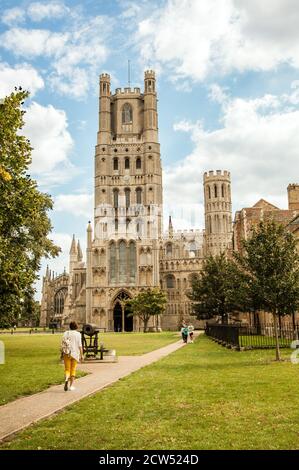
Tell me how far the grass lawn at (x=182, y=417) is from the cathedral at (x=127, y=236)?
63.5m

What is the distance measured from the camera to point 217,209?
348 ft

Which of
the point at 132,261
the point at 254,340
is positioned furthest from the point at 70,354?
the point at 132,261

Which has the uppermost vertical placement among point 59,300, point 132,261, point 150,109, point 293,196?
point 150,109

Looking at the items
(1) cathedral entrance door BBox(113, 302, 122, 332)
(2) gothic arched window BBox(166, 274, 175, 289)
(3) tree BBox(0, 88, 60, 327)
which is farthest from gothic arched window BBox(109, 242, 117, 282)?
(3) tree BBox(0, 88, 60, 327)

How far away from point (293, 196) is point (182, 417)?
137 ft

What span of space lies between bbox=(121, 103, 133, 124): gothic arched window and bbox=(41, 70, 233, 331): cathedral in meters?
0.19

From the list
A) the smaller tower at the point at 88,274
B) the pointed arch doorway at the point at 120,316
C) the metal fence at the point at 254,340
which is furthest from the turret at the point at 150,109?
the metal fence at the point at 254,340

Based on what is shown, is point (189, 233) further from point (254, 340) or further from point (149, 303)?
point (254, 340)

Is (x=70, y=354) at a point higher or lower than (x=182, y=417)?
higher

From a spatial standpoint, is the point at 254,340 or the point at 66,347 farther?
the point at 254,340

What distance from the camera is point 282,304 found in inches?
800

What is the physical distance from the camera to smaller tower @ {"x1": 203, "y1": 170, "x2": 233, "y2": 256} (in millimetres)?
104250

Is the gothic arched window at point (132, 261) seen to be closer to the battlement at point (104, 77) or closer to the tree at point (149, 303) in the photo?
the tree at point (149, 303)
